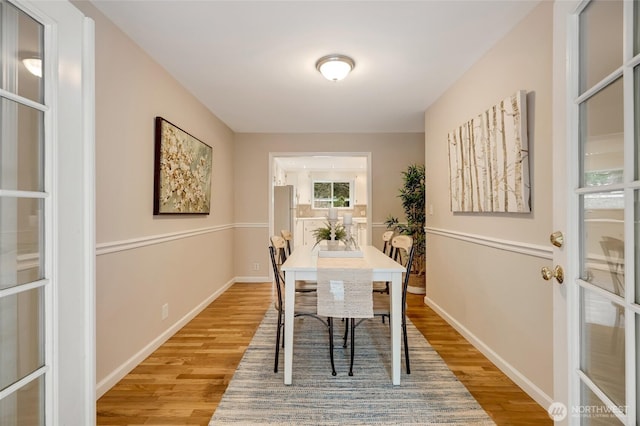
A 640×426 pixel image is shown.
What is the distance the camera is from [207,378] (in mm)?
1989

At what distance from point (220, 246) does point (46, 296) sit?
9.73 feet

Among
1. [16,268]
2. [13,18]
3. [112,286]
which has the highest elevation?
[13,18]

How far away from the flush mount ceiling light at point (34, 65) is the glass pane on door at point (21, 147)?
0.14 m

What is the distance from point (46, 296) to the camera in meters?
1.12

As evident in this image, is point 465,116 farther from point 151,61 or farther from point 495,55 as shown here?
point 151,61

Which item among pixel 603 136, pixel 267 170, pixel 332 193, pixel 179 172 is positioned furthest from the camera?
pixel 332 193

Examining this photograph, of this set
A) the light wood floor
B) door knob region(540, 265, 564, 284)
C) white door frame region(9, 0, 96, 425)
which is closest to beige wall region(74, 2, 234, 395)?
the light wood floor

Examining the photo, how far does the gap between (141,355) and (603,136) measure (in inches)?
111

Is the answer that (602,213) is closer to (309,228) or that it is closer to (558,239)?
(558,239)

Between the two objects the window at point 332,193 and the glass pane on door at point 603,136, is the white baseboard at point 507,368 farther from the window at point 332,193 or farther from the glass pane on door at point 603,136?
the window at point 332,193

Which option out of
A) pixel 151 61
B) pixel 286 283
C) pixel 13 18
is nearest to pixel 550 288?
pixel 286 283

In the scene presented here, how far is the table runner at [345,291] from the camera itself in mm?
1852

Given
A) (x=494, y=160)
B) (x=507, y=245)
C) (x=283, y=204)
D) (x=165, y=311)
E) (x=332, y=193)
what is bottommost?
(x=165, y=311)

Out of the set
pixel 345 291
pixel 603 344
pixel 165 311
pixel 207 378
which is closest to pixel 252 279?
pixel 165 311
